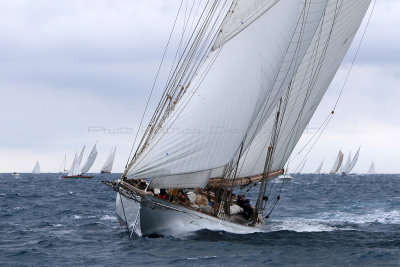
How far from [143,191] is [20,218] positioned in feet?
45.8

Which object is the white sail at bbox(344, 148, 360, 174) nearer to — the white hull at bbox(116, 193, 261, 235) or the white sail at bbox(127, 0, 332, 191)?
the white hull at bbox(116, 193, 261, 235)

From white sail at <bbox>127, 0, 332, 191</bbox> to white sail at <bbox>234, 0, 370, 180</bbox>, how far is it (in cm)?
658

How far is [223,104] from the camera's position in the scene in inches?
937

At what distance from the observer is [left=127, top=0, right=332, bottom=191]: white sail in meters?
23.2

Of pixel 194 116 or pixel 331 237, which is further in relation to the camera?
pixel 331 237

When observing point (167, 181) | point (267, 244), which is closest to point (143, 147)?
point (167, 181)

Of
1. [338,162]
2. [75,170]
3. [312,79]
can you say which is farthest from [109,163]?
[312,79]

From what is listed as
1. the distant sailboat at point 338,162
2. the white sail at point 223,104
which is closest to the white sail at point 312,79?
the white sail at point 223,104

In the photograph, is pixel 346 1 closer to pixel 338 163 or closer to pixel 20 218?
pixel 20 218

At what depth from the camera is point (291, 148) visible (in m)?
34.4

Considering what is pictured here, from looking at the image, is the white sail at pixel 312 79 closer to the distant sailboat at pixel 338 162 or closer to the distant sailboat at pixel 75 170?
the distant sailboat at pixel 75 170

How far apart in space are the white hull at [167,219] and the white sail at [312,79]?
19.8 feet

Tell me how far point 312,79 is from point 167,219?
11.9m

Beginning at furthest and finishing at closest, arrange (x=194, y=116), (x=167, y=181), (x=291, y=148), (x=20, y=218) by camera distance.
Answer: (x=20, y=218) < (x=291, y=148) < (x=167, y=181) < (x=194, y=116)
